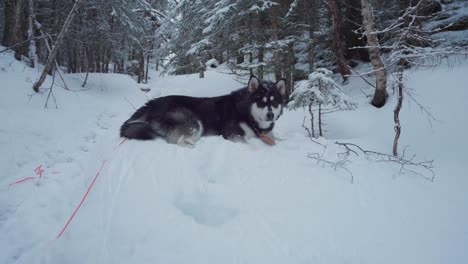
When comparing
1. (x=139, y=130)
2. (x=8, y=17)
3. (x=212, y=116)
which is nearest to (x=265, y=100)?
(x=212, y=116)

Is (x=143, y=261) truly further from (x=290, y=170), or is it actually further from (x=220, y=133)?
(x=220, y=133)

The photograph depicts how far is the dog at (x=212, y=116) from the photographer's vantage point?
4660 mm

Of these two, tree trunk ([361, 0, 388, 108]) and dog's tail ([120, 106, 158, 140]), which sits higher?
tree trunk ([361, 0, 388, 108])

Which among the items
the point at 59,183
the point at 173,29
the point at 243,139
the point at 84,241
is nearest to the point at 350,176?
the point at 243,139

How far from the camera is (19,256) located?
2080mm

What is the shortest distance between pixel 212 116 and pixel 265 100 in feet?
3.76

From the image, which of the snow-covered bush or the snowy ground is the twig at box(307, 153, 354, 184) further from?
the snow-covered bush

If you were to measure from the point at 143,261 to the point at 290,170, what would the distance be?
2360 mm

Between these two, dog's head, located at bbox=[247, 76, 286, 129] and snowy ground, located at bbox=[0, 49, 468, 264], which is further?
dog's head, located at bbox=[247, 76, 286, 129]

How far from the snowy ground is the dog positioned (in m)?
0.27

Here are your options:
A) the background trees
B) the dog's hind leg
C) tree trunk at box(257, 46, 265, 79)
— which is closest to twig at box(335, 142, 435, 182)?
the dog's hind leg

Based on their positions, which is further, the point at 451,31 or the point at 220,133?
the point at 451,31

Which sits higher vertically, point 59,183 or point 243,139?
point 243,139

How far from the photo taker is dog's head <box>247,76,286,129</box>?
4.97 meters
